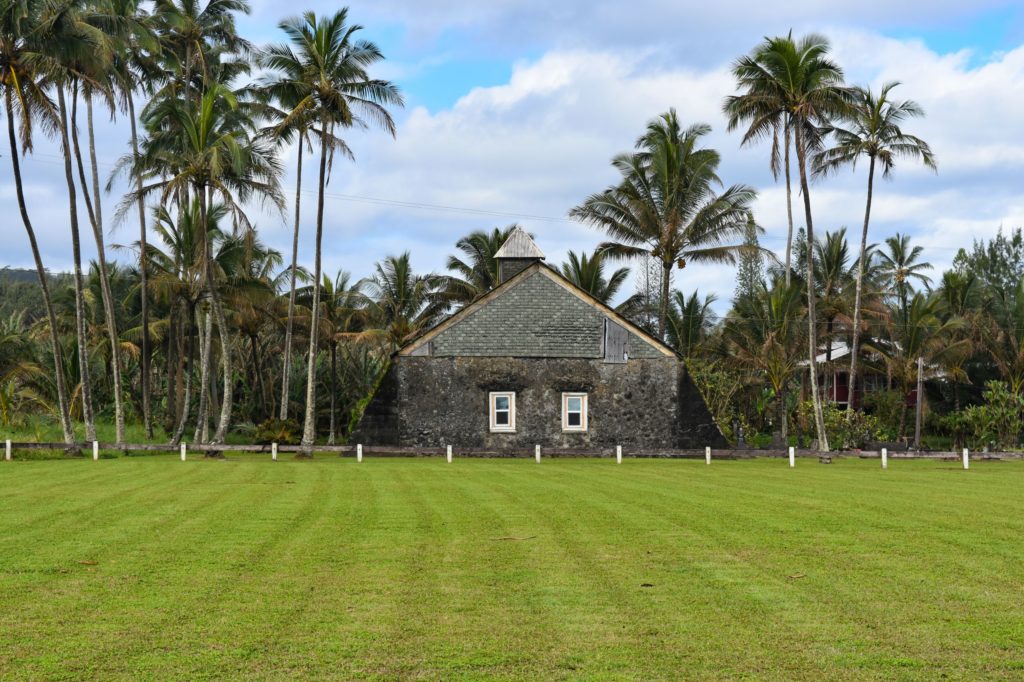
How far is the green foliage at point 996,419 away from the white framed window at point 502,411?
22809 millimetres

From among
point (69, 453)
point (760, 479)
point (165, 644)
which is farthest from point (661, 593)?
point (69, 453)

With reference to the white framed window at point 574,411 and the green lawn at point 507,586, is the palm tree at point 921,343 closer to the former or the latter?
the white framed window at point 574,411

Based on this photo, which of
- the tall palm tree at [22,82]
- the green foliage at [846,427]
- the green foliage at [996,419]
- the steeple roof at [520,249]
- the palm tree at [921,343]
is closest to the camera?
the tall palm tree at [22,82]

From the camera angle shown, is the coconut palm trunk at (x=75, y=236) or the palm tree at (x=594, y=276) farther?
the palm tree at (x=594, y=276)

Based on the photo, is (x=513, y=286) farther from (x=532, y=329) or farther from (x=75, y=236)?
(x=75, y=236)

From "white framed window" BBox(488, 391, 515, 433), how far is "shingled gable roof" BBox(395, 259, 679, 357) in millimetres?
2948

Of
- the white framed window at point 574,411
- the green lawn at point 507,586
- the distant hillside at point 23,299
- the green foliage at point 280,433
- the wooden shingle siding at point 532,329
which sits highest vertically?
the distant hillside at point 23,299

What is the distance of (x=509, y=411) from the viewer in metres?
37.5

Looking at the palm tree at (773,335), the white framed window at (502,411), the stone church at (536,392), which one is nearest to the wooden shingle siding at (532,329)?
the stone church at (536,392)

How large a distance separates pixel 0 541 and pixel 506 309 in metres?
26.8

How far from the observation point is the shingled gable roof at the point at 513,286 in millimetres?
37625

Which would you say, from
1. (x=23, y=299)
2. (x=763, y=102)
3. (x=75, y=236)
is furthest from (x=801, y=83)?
(x=23, y=299)

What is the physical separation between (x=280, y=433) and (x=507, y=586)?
31.1 metres

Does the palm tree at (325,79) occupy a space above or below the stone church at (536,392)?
above
